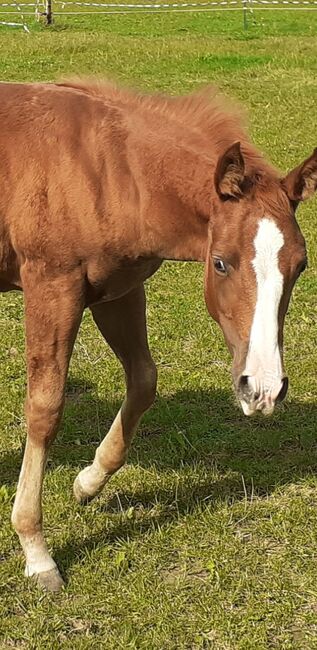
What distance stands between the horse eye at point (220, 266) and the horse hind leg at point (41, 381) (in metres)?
0.63

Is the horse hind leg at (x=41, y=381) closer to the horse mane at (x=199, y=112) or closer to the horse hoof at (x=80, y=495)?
the horse hoof at (x=80, y=495)

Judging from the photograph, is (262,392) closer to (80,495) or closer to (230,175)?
(230,175)

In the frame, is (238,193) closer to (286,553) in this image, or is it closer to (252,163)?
(252,163)

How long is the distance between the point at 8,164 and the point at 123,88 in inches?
25.2

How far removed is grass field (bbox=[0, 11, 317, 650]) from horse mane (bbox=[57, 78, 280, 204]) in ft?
2.32

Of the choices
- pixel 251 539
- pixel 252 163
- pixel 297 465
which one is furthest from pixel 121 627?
pixel 252 163

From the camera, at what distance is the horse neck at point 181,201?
3.48 meters

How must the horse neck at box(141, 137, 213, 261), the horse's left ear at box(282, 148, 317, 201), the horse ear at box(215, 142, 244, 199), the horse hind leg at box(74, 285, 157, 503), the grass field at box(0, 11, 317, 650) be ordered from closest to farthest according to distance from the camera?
the horse ear at box(215, 142, 244, 199) → the horse's left ear at box(282, 148, 317, 201) → the horse neck at box(141, 137, 213, 261) → the grass field at box(0, 11, 317, 650) → the horse hind leg at box(74, 285, 157, 503)

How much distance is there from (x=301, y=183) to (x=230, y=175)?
0.28 meters

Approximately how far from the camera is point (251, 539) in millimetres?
4199

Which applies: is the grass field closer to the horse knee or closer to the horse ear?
the horse knee

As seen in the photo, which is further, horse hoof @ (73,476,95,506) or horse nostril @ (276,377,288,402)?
horse hoof @ (73,476,95,506)

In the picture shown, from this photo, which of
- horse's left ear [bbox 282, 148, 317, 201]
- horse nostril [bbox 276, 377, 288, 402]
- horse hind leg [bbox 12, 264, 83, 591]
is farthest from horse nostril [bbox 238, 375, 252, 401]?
horse hind leg [bbox 12, 264, 83, 591]

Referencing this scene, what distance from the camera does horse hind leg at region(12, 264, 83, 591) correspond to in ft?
11.9
